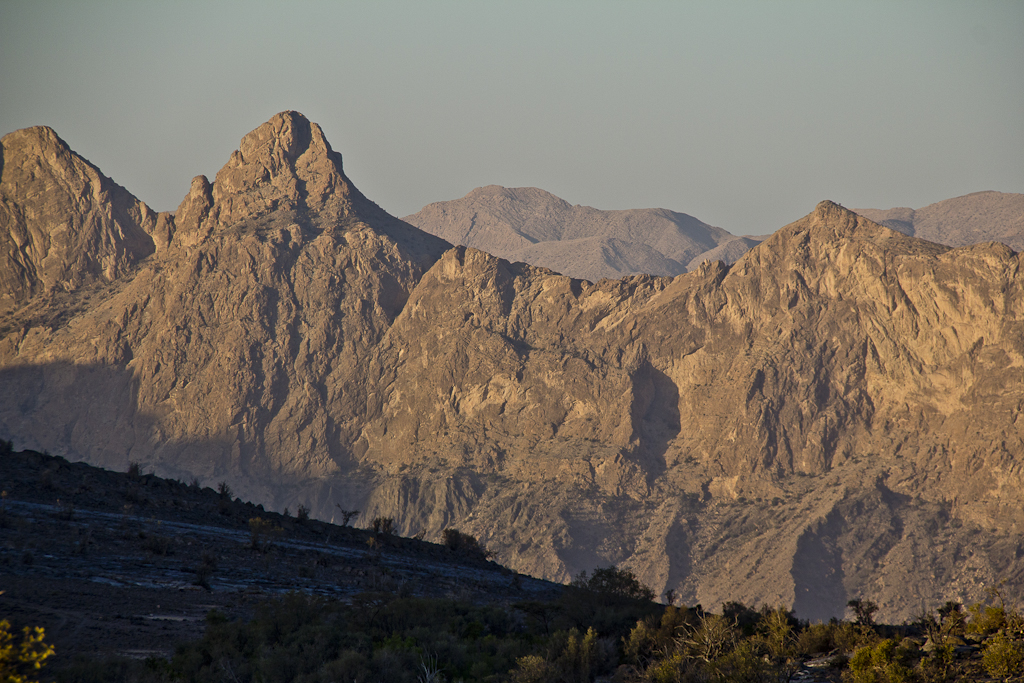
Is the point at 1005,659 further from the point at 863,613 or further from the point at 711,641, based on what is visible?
the point at 863,613

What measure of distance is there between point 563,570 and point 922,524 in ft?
192

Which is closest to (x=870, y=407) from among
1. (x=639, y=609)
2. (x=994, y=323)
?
(x=994, y=323)

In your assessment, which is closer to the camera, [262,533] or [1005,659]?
[1005,659]

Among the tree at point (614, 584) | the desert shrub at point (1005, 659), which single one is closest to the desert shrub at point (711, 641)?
the desert shrub at point (1005, 659)

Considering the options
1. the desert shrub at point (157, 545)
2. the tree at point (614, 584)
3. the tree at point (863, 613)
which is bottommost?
the desert shrub at point (157, 545)

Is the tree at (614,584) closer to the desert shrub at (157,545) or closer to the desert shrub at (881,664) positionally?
→ the desert shrub at (881,664)

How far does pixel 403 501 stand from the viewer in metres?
198

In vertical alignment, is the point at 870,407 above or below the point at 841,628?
above

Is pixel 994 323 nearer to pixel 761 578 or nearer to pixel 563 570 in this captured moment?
pixel 761 578

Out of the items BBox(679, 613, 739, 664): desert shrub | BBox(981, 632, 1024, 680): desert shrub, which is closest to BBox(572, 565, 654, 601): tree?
BBox(679, 613, 739, 664): desert shrub

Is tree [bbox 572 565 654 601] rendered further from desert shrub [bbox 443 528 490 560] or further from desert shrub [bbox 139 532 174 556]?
desert shrub [bbox 139 532 174 556]

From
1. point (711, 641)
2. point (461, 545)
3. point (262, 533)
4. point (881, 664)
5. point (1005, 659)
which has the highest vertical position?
point (461, 545)

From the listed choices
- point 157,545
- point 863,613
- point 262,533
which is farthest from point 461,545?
point 863,613

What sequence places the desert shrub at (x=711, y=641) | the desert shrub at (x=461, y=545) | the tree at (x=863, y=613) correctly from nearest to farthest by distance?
the desert shrub at (x=711, y=641) < the tree at (x=863, y=613) < the desert shrub at (x=461, y=545)
